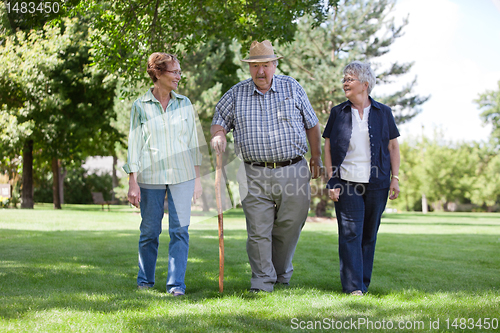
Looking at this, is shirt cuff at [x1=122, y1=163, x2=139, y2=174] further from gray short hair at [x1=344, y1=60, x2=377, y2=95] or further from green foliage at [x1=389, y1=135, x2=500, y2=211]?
green foliage at [x1=389, y1=135, x2=500, y2=211]

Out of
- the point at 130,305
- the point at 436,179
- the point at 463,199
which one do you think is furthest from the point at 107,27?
the point at 463,199

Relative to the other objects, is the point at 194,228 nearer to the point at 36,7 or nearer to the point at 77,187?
the point at 36,7

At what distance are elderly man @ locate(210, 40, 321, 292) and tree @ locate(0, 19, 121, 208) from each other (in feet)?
54.5

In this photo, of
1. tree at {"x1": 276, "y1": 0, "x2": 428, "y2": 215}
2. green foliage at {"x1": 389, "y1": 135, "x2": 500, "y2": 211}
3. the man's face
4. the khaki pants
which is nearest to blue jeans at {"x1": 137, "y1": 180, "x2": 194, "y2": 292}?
the khaki pants

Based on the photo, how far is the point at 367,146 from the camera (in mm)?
4348

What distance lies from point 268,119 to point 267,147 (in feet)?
0.90

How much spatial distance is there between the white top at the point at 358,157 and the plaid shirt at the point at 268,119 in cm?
45

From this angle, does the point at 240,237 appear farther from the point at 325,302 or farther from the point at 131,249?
the point at 325,302

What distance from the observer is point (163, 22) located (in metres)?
9.06

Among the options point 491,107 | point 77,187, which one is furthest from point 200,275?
point 491,107

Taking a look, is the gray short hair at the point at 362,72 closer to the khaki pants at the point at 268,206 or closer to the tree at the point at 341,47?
the khaki pants at the point at 268,206

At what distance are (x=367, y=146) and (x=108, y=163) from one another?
40.8 meters

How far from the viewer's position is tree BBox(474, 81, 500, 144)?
53688mm

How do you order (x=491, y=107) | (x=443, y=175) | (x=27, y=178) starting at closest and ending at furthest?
(x=27, y=178) < (x=443, y=175) < (x=491, y=107)
